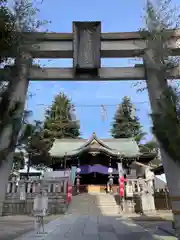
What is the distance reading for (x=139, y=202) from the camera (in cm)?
1470

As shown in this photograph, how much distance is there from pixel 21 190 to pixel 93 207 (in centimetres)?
442

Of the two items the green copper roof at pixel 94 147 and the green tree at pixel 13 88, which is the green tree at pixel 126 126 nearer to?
the green copper roof at pixel 94 147

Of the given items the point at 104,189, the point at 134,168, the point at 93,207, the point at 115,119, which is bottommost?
the point at 93,207

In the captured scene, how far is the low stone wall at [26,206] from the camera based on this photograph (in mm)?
13078

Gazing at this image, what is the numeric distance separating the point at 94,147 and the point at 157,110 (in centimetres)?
1628

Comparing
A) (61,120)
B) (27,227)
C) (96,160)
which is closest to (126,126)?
(61,120)

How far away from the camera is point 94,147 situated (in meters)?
21.7

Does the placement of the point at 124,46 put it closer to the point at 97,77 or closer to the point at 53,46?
the point at 97,77

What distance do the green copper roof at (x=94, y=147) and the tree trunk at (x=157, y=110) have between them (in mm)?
15835

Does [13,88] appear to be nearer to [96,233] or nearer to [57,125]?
[96,233]

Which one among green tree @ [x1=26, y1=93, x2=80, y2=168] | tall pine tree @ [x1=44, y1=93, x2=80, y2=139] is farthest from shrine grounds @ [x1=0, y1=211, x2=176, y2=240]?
tall pine tree @ [x1=44, y1=93, x2=80, y2=139]

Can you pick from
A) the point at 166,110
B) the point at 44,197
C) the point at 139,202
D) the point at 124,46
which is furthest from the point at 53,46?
the point at 139,202

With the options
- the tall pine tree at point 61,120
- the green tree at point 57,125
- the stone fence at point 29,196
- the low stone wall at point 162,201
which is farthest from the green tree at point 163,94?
the tall pine tree at point 61,120

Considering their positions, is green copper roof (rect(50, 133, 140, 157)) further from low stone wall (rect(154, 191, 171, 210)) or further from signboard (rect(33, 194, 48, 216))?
signboard (rect(33, 194, 48, 216))
